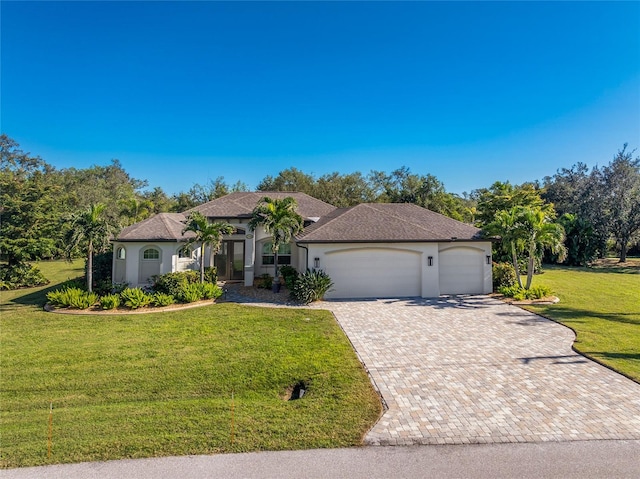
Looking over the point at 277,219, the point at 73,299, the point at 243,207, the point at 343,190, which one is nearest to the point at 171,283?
the point at 73,299

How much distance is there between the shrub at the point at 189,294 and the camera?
48.2ft

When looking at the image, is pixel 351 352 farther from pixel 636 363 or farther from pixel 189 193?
pixel 189 193

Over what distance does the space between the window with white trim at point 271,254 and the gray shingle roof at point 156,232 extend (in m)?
4.58

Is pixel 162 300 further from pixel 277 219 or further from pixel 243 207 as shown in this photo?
pixel 243 207

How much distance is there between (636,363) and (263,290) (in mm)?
14277

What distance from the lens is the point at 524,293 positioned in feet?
51.4

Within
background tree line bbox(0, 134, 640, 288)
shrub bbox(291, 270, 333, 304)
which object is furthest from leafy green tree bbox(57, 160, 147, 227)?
shrub bbox(291, 270, 333, 304)

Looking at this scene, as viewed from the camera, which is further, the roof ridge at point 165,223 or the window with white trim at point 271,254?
the window with white trim at point 271,254

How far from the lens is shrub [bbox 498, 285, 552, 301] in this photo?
1555 centimetres

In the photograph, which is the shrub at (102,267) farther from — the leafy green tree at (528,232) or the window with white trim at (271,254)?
the leafy green tree at (528,232)

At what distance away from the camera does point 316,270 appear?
16.0 meters

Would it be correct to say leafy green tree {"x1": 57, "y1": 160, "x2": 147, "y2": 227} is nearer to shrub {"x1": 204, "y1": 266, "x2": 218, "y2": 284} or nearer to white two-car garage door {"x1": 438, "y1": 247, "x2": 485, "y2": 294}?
shrub {"x1": 204, "y1": 266, "x2": 218, "y2": 284}

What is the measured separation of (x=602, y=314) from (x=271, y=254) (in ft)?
53.5

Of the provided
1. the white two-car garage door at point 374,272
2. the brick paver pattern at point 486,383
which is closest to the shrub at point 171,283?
the white two-car garage door at point 374,272
